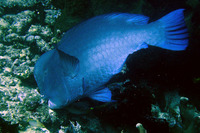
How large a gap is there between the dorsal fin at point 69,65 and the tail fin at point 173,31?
3.69 ft

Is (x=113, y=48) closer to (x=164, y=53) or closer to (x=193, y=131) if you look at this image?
(x=164, y=53)

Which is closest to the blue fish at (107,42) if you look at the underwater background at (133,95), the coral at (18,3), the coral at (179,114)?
the underwater background at (133,95)

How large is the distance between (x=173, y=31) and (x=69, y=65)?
1.48 meters

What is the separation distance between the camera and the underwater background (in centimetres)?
226

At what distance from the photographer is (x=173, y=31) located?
173 cm

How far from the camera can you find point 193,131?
86.0 inches

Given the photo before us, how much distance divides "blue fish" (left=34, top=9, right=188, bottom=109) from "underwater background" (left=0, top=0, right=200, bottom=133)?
0.69 metres

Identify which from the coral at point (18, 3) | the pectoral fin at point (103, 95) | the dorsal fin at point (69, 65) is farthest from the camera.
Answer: the coral at point (18, 3)

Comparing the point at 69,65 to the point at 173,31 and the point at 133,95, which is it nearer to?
the point at 133,95

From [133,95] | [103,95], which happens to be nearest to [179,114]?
[133,95]

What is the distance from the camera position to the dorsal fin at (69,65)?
5.35 feet

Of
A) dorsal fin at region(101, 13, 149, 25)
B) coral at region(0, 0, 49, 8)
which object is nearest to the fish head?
dorsal fin at region(101, 13, 149, 25)

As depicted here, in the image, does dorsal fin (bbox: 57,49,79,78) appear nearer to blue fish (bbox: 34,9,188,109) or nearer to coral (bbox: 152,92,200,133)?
blue fish (bbox: 34,9,188,109)

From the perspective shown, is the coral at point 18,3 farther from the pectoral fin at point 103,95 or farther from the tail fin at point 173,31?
the tail fin at point 173,31
